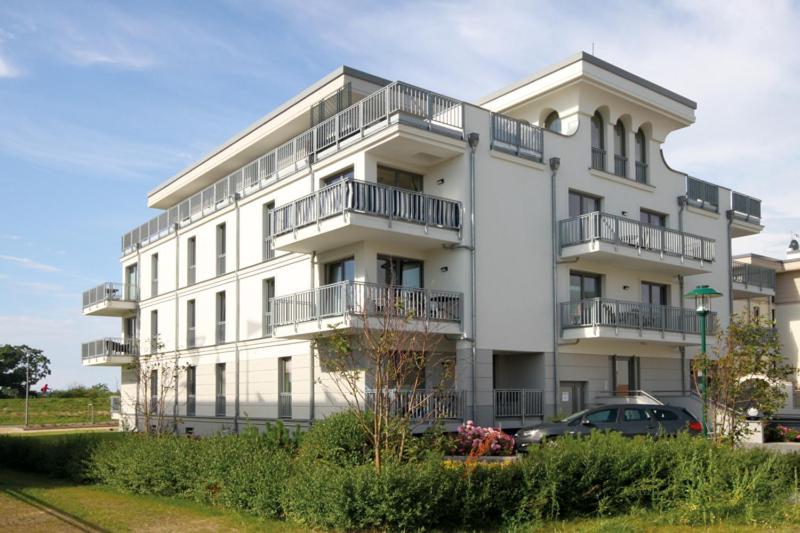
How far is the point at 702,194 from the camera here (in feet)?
108

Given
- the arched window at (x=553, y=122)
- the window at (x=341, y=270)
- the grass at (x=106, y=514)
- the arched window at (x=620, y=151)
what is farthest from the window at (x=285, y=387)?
the arched window at (x=620, y=151)

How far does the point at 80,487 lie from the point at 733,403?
1361 centimetres

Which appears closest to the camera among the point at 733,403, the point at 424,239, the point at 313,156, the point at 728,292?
the point at 733,403

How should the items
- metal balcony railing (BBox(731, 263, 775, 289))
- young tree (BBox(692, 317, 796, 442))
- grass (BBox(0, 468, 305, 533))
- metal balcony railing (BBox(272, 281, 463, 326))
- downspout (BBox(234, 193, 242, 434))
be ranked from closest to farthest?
grass (BBox(0, 468, 305, 533)), young tree (BBox(692, 317, 796, 442)), metal balcony railing (BBox(272, 281, 463, 326)), downspout (BBox(234, 193, 242, 434)), metal balcony railing (BBox(731, 263, 775, 289))

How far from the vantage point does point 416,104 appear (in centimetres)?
2369

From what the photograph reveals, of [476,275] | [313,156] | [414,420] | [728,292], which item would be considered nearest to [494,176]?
[476,275]

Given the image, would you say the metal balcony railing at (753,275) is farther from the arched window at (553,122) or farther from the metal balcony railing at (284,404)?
the metal balcony railing at (284,404)

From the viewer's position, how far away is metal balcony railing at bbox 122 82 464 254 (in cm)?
2326

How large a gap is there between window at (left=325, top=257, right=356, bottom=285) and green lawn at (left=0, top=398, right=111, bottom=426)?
3605cm

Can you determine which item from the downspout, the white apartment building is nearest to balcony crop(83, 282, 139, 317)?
the white apartment building

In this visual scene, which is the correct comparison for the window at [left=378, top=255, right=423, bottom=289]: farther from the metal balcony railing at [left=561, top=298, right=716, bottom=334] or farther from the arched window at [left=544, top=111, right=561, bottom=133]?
the arched window at [left=544, top=111, right=561, bottom=133]

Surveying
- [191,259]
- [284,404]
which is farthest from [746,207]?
[191,259]

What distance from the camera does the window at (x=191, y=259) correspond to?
115 feet

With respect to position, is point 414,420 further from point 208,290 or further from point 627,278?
point 208,290
